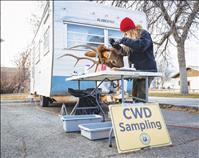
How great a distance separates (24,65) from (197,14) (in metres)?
19.7

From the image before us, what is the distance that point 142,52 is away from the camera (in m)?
3.58

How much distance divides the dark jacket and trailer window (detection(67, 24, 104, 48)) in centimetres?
318

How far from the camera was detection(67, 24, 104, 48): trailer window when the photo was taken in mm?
6648

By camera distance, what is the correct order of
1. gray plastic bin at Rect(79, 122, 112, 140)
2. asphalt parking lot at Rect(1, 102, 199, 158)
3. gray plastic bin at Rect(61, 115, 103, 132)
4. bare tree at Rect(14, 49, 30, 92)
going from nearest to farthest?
asphalt parking lot at Rect(1, 102, 199, 158), gray plastic bin at Rect(79, 122, 112, 140), gray plastic bin at Rect(61, 115, 103, 132), bare tree at Rect(14, 49, 30, 92)

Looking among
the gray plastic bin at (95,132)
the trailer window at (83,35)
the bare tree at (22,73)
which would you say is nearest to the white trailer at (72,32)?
the trailer window at (83,35)

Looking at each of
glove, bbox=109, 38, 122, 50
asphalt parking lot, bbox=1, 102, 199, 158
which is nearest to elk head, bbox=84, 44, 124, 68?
glove, bbox=109, 38, 122, 50

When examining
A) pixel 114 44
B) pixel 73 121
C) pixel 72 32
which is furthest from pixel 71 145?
pixel 72 32

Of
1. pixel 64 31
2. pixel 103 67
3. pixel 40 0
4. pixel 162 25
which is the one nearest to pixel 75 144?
pixel 103 67

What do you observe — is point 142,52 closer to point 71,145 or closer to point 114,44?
point 114,44

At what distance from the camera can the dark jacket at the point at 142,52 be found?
338 centimetres

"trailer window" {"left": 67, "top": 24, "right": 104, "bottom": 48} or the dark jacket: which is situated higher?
"trailer window" {"left": 67, "top": 24, "right": 104, "bottom": 48}

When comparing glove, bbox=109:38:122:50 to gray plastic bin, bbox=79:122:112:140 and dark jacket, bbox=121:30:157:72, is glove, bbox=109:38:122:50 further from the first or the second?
gray plastic bin, bbox=79:122:112:140

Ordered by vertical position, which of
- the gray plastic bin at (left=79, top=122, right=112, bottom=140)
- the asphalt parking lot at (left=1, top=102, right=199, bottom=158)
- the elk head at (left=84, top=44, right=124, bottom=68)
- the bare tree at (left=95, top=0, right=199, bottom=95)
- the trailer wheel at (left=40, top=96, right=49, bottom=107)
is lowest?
the asphalt parking lot at (left=1, top=102, right=199, bottom=158)

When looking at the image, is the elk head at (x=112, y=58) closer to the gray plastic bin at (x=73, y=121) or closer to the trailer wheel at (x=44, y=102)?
the gray plastic bin at (x=73, y=121)
